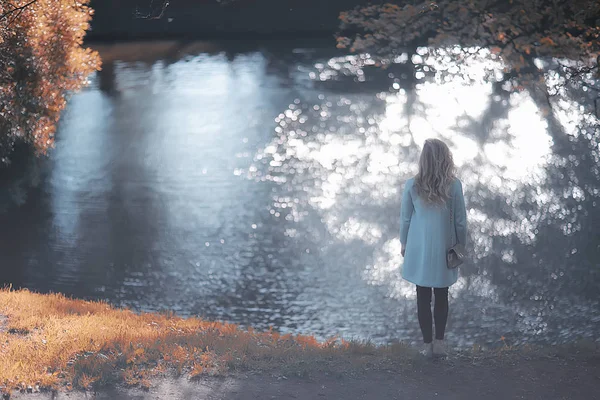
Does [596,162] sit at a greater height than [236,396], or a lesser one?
lesser

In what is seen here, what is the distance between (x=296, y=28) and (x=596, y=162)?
2246cm

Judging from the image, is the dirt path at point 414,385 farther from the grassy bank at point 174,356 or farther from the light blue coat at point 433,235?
the light blue coat at point 433,235

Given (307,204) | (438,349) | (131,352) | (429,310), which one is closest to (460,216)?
(429,310)

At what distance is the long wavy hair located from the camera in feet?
20.9

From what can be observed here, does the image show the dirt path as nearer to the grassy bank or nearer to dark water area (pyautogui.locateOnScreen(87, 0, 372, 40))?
the grassy bank

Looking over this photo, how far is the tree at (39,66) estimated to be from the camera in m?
16.4

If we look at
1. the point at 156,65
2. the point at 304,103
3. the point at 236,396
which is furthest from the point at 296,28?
the point at 236,396

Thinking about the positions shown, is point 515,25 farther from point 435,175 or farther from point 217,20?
point 217,20

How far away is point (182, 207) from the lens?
1786 centimetres

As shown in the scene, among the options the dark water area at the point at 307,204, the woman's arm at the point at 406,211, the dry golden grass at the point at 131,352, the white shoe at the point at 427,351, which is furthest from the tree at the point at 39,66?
the white shoe at the point at 427,351

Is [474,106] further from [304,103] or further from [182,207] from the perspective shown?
[182,207]

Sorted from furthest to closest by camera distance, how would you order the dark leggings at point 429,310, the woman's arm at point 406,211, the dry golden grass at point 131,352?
the dark leggings at point 429,310, the woman's arm at point 406,211, the dry golden grass at point 131,352

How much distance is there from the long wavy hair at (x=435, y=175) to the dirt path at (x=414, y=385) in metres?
1.48

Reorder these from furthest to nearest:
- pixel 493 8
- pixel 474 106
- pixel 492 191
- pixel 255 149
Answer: pixel 474 106, pixel 255 149, pixel 492 191, pixel 493 8
